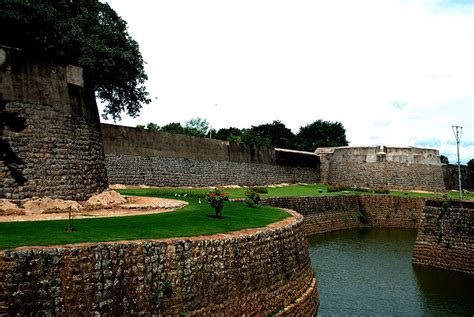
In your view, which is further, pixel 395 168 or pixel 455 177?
pixel 455 177

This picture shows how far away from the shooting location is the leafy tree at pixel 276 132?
75000 mm

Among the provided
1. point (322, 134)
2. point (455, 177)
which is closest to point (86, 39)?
point (455, 177)

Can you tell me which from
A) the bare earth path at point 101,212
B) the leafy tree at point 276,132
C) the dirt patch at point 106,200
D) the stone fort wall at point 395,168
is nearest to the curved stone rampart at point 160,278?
the bare earth path at point 101,212

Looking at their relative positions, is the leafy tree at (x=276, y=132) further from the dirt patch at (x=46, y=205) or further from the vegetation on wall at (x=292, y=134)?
the dirt patch at (x=46, y=205)

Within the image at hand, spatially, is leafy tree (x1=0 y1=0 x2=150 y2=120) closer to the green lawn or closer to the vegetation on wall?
the green lawn

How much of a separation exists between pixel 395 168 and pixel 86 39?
3094 cm

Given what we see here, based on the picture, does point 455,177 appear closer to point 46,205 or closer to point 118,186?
point 118,186

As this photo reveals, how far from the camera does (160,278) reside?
24.2 feet

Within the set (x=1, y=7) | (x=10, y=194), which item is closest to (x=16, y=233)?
(x=10, y=194)

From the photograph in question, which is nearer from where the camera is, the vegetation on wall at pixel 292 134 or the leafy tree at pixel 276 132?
the vegetation on wall at pixel 292 134

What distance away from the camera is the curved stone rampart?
596cm

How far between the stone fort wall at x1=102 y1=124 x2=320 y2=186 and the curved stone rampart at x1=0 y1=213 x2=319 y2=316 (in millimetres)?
14655

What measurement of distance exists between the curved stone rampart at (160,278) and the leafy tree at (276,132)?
64.2 m

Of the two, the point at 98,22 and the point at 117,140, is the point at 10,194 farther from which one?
the point at 98,22
